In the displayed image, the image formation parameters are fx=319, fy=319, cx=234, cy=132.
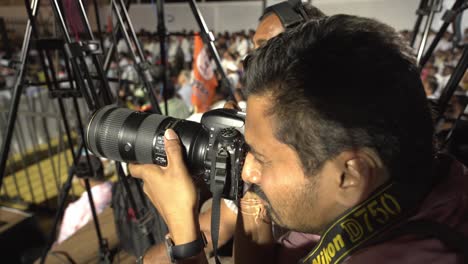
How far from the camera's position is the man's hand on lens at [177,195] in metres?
0.71

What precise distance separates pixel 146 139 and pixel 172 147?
97 millimetres

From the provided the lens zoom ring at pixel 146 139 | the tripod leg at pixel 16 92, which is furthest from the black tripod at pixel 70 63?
the lens zoom ring at pixel 146 139

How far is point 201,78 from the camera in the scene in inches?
105

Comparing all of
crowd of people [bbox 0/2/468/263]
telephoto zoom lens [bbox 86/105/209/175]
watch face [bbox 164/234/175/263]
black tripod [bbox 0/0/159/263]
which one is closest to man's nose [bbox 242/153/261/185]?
crowd of people [bbox 0/2/468/263]

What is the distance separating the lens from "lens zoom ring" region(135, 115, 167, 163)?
0.78m

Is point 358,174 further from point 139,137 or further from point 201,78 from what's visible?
point 201,78

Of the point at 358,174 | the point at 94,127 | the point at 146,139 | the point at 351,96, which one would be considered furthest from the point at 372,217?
the point at 94,127

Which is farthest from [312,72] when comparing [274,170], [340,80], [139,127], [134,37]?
[134,37]

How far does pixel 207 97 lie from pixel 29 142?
2.56 metres

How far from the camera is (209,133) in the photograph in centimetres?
77

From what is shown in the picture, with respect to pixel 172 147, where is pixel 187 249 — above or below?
below

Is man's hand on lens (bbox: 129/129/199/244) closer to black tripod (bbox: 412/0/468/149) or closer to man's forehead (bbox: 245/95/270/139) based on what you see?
man's forehead (bbox: 245/95/270/139)

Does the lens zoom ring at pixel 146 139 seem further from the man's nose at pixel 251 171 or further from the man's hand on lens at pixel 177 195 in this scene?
the man's nose at pixel 251 171

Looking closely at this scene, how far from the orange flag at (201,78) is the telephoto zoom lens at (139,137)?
5.97ft
